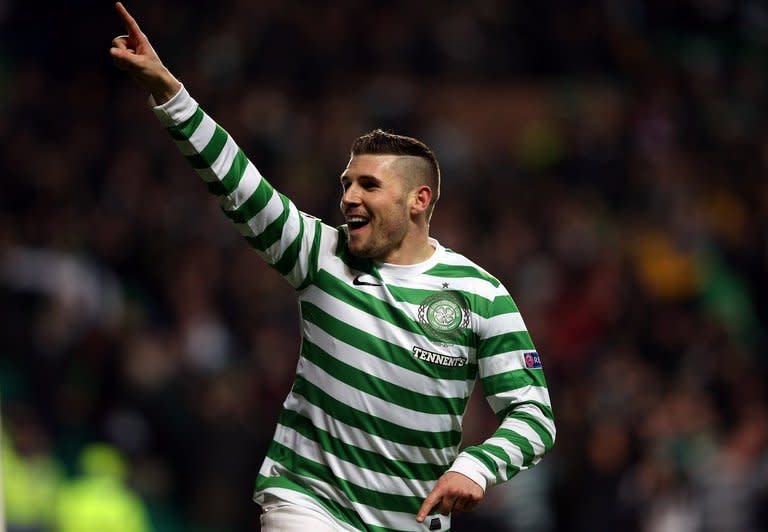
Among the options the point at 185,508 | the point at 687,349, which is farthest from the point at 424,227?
the point at 687,349

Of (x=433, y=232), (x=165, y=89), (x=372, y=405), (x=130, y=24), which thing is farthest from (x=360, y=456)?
(x=433, y=232)

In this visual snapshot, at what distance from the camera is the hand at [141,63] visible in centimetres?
480

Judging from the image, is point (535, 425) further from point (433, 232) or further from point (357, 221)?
point (433, 232)

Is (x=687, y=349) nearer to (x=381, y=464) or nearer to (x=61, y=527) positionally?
(x=61, y=527)

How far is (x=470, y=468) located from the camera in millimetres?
5008

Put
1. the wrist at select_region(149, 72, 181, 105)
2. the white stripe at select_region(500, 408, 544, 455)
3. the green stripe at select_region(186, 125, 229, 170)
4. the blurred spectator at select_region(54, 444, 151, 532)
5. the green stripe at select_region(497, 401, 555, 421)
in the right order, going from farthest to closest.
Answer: the blurred spectator at select_region(54, 444, 151, 532)
the green stripe at select_region(497, 401, 555, 421)
the white stripe at select_region(500, 408, 544, 455)
the green stripe at select_region(186, 125, 229, 170)
the wrist at select_region(149, 72, 181, 105)

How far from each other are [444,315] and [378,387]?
384mm

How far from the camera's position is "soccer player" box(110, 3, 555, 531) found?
528 cm

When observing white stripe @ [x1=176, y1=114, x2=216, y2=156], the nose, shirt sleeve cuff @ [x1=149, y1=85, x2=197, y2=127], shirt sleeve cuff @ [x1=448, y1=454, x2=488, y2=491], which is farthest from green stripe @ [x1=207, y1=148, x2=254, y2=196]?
shirt sleeve cuff @ [x1=448, y1=454, x2=488, y2=491]

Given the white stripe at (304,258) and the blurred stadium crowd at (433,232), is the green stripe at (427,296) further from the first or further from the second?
the blurred stadium crowd at (433,232)

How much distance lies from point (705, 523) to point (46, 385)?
5597 millimetres

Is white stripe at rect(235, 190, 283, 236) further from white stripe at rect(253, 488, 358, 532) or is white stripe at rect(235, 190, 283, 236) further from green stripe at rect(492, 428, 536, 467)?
green stripe at rect(492, 428, 536, 467)

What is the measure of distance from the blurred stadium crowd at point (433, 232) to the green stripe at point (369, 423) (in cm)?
538

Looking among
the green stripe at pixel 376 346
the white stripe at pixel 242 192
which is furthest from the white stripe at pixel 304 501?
the white stripe at pixel 242 192
